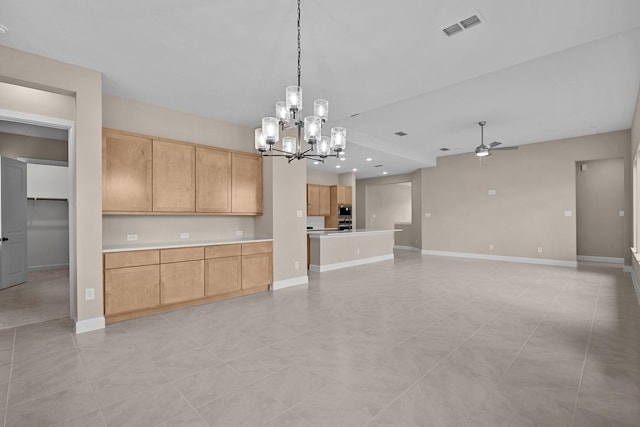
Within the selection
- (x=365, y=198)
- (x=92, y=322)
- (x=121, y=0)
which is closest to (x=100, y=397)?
(x=92, y=322)

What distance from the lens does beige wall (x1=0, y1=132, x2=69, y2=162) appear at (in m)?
5.48

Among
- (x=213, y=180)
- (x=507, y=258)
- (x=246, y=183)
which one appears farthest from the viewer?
(x=507, y=258)

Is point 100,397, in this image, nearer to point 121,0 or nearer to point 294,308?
point 294,308

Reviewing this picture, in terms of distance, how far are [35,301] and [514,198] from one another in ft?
34.0

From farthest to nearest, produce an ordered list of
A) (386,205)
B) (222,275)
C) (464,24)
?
(386,205)
(222,275)
(464,24)

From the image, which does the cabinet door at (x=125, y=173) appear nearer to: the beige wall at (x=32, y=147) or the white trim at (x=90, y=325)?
the white trim at (x=90, y=325)

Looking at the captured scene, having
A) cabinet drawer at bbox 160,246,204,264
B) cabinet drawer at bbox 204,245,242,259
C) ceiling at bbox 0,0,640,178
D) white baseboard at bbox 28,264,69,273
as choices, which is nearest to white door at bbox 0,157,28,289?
white baseboard at bbox 28,264,69,273

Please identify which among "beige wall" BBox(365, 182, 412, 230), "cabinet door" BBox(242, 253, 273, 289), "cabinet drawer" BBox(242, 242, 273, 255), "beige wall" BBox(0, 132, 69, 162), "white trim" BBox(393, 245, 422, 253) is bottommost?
"white trim" BBox(393, 245, 422, 253)

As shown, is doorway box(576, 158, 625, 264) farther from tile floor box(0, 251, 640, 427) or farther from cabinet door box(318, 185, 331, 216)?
cabinet door box(318, 185, 331, 216)

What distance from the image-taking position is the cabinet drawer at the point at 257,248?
481 centimetres

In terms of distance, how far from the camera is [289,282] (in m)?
5.43

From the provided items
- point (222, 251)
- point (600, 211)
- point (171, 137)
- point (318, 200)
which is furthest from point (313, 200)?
point (600, 211)

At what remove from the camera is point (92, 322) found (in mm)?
3383

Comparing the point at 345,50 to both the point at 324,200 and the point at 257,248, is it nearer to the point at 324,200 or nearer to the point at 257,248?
the point at 257,248
